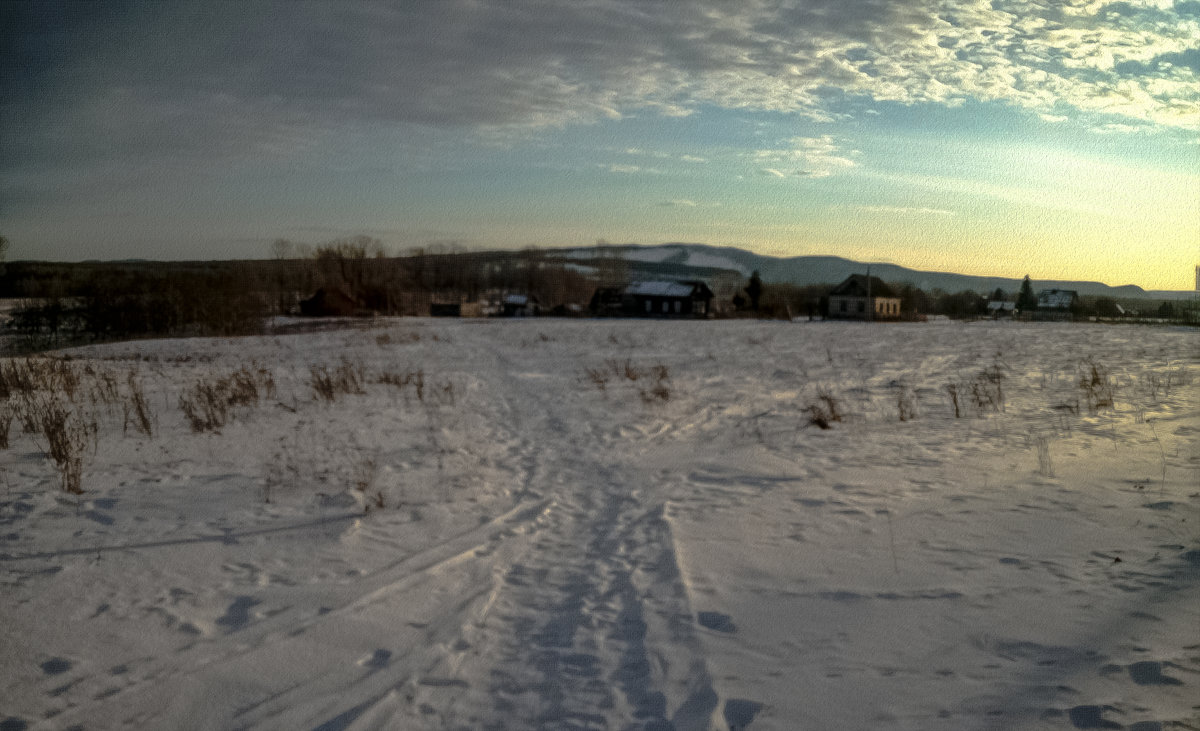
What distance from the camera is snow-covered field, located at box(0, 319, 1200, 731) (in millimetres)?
3020

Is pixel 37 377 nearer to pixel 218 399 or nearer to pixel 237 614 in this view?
pixel 218 399

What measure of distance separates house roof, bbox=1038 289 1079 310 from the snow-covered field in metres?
43.2

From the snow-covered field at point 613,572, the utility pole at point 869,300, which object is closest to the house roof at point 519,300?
the utility pole at point 869,300

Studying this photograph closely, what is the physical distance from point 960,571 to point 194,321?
75.6ft

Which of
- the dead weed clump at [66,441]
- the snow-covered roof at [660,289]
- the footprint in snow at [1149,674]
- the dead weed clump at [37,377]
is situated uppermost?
the snow-covered roof at [660,289]

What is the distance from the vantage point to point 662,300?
78188mm

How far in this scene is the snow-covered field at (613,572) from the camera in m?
3.02

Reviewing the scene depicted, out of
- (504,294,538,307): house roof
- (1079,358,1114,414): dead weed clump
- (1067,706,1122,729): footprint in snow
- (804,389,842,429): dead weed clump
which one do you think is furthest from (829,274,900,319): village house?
(1067,706,1122,729): footprint in snow

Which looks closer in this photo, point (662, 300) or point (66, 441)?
point (66, 441)

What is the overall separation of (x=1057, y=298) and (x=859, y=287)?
19545 millimetres

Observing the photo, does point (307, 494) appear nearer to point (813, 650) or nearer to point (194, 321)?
point (813, 650)

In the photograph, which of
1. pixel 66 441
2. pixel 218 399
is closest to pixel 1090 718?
pixel 66 441

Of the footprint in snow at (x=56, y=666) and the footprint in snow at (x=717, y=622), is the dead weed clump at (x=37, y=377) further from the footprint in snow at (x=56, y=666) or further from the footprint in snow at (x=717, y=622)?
the footprint in snow at (x=717, y=622)

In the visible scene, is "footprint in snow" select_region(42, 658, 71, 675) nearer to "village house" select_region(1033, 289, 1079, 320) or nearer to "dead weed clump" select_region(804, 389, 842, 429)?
"dead weed clump" select_region(804, 389, 842, 429)
